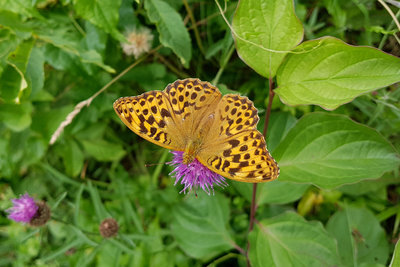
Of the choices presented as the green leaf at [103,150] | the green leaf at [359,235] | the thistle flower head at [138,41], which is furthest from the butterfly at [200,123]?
the green leaf at [103,150]

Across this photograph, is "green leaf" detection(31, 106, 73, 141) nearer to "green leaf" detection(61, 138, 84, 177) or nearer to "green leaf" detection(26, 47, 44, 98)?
"green leaf" detection(61, 138, 84, 177)

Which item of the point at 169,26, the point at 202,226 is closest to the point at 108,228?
the point at 202,226

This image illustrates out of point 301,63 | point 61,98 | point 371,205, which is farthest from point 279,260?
point 61,98

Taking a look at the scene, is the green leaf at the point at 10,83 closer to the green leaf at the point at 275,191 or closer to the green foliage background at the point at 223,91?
the green foliage background at the point at 223,91

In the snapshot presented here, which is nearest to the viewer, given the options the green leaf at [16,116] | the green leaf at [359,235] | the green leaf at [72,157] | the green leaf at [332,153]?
the green leaf at [332,153]

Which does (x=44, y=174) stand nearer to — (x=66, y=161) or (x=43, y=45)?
(x=66, y=161)

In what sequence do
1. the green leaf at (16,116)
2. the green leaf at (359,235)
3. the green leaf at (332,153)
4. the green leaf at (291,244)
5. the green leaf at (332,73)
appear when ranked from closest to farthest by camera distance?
1. the green leaf at (332,73)
2. the green leaf at (332,153)
3. the green leaf at (291,244)
4. the green leaf at (359,235)
5. the green leaf at (16,116)

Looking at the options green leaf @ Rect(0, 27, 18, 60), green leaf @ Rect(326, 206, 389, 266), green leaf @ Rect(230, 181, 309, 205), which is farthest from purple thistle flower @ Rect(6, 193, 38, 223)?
green leaf @ Rect(326, 206, 389, 266)
